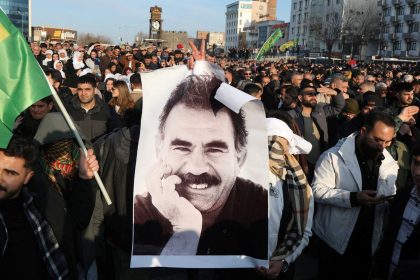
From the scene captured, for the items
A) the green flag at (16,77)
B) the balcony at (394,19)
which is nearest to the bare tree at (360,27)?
the balcony at (394,19)

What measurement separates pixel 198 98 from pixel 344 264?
172cm

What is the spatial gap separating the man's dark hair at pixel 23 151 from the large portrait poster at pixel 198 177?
0.57 meters

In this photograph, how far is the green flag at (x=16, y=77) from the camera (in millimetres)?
2432

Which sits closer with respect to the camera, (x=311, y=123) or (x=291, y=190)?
(x=291, y=190)

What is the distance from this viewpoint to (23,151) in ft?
7.37

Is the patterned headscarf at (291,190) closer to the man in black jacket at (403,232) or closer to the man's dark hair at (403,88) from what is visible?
the man in black jacket at (403,232)

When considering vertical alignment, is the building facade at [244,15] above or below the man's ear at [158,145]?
above

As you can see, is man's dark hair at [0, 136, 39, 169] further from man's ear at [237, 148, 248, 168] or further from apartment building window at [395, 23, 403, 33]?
apartment building window at [395, 23, 403, 33]

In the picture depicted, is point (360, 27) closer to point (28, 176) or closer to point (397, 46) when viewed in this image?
point (397, 46)

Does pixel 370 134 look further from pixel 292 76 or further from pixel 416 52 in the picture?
pixel 416 52

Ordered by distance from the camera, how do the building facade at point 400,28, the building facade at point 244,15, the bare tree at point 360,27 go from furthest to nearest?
the building facade at point 244,15
the building facade at point 400,28
the bare tree at point 360,27

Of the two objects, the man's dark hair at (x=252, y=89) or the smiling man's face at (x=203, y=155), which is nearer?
the smiling man's face at (x=203, y=155)

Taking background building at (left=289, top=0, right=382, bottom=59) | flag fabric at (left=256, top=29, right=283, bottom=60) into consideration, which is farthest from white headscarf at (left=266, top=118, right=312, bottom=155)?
background building at (left=289, top=0, right=382, bottom=59)

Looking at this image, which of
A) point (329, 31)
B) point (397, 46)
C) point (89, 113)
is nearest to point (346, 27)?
point (329, 31)
